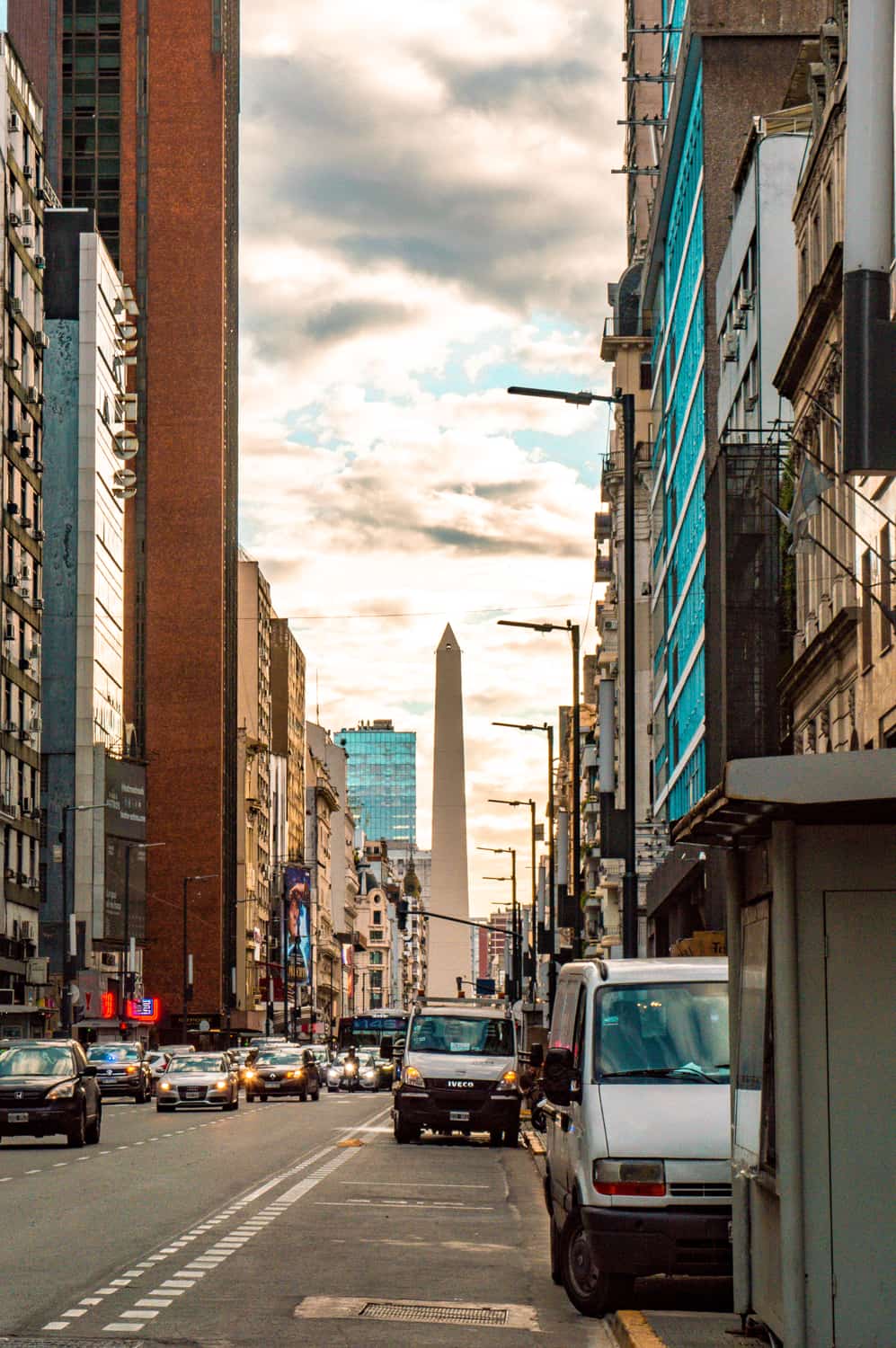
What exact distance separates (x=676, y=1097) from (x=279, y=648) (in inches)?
6741

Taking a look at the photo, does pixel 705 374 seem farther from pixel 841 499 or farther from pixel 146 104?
pixel 146 104

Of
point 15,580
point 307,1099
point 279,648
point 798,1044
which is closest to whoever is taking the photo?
point 798,1044

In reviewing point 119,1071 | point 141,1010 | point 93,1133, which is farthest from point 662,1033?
point 141,1010

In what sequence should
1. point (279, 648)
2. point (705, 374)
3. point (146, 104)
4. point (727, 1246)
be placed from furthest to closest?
point (279, 648) → point (146, 104) → point (705, 374) → point (727, 1246)

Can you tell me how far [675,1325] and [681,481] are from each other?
48.8 meters

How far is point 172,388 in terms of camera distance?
14425cm

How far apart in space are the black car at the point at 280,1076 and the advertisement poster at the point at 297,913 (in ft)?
326

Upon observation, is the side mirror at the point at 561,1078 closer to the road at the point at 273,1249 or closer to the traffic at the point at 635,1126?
the traffic at the point at 635,1126

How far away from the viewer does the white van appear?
525 inches

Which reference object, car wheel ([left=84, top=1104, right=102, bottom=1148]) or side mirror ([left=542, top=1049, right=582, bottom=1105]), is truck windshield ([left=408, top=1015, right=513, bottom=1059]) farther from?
side mirror ([left=542, top=1049, right=582, bottom=1105])

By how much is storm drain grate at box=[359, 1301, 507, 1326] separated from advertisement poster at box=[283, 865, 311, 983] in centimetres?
15499

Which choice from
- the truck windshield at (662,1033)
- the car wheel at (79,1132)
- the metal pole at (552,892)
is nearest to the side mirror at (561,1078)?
the truck windshield at (662,1033)

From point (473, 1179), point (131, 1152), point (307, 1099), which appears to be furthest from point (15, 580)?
point (473, 1179)

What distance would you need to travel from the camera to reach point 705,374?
52.8 metres
